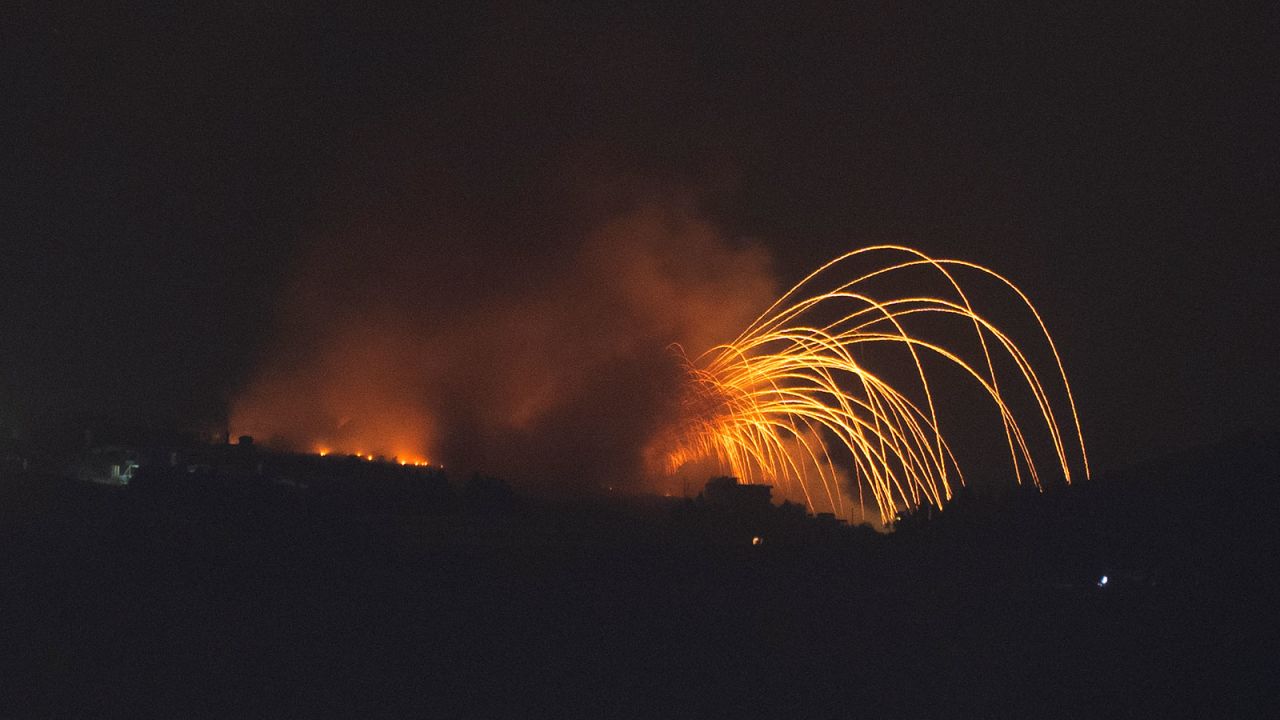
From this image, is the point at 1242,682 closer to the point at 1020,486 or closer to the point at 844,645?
the point at 844,645

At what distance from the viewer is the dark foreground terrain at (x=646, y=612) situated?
11344mm

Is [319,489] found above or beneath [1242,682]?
above

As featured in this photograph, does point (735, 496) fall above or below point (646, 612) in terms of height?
above

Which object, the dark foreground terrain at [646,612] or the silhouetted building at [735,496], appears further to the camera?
the silhouetted building at [735,496]

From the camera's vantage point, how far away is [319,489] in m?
26.3

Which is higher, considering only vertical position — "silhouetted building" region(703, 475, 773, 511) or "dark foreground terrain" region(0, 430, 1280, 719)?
"silhouetted building" region(703, 475, 773, 511)

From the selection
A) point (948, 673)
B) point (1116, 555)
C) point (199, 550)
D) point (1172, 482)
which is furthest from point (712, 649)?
point (1172, 482)

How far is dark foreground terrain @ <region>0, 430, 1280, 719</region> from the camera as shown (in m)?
11.3

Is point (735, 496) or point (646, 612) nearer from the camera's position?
point (646, 612)

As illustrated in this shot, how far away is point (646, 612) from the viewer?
15.4 meters

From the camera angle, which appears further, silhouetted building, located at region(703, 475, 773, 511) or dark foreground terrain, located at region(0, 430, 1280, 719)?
silhouetted building, located at region(703, 475, 773, 511)

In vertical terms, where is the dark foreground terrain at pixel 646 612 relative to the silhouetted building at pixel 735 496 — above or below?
below

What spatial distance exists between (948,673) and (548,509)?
14388 mm

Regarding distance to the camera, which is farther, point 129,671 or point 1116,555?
point 1116,555
